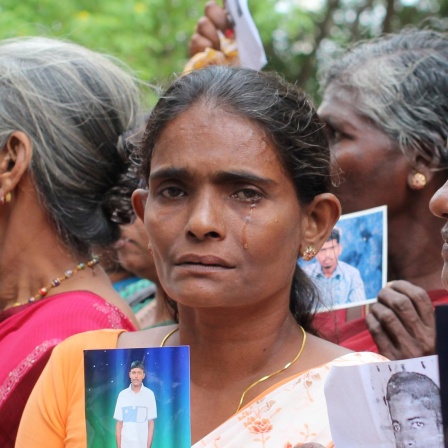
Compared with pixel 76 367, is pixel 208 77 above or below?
above

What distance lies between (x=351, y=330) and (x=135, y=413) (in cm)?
164

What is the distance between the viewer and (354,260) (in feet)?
10.7

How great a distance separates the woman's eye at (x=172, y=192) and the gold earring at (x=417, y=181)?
1392 millimetres

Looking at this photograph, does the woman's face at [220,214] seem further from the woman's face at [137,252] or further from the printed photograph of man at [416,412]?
the woman's face at [137,252]

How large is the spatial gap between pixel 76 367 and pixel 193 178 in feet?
1.86

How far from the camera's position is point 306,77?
1259cm

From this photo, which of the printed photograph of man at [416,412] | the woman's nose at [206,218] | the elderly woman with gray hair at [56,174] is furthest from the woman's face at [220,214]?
the elderly woman with gray hair at [56,174]

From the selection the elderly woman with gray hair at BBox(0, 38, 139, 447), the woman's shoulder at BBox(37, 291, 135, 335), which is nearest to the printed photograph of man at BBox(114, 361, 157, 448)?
the woman's shoulder at BBox(37, 291, 135, 335)

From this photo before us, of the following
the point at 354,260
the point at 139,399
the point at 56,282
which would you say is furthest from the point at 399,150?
the point at 139,399

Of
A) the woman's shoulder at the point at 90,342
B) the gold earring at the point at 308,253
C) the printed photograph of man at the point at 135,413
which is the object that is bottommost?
the woman's shoulder at the point at 90,342

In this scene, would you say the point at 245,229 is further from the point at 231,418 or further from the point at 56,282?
the point at 56,282

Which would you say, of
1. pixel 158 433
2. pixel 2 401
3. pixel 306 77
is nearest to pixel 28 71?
pixel 2 401

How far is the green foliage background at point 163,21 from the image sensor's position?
29.7 feet

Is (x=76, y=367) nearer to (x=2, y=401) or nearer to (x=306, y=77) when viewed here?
(x=2, y=401)
